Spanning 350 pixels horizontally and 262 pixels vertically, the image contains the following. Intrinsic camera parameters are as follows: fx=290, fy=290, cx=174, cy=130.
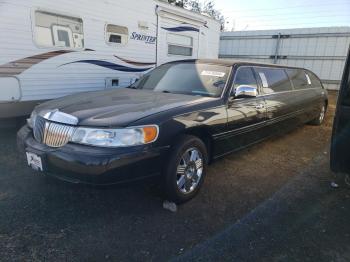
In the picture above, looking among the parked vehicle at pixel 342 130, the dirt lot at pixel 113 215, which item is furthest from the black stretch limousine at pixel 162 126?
the parked vehicle at pixel 342 130

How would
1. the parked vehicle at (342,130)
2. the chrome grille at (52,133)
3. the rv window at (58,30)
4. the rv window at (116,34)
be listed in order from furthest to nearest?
the rv window at (116,34) < the rv window at (58,30) < the parked vehicle at (342,130) < the chrome grille at (52,133)

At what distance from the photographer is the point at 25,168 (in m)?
3.89

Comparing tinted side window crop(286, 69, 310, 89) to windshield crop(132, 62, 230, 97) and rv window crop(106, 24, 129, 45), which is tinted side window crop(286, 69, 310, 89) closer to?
windshield crop(132, 62, 230, 97)

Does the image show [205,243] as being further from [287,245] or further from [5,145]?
[5,145]

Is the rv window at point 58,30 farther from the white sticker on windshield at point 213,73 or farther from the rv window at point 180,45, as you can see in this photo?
the white sticker on windshield at point 213,73

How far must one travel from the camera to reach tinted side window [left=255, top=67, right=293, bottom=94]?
455cm

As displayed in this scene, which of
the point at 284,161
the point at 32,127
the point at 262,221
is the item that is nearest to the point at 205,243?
the point at 262,221

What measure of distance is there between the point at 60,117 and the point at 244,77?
2535mm

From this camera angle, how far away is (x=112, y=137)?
2590mm

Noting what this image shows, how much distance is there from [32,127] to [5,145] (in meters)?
1.94

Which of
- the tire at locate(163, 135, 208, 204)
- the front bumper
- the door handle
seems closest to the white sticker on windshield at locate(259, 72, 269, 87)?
the door handle

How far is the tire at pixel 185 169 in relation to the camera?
9.59ft

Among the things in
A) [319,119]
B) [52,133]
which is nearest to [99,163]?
[52,133]

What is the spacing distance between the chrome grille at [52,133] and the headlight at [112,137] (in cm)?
10
